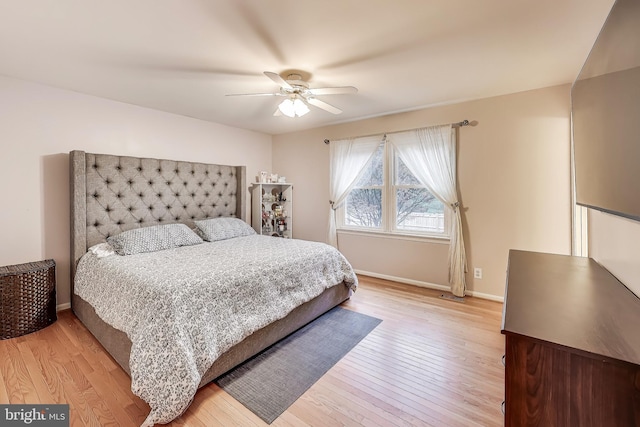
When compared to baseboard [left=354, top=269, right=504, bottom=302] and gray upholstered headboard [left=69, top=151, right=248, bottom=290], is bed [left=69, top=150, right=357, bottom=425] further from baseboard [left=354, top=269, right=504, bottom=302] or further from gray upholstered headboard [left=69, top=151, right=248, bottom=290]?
baseboard [left=354, top=269, right=504, bottom=302]

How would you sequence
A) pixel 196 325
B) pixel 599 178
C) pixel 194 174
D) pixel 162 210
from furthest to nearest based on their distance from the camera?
pixel 194 174
pixel 162 210
pixel 196 325
pixel 599 178

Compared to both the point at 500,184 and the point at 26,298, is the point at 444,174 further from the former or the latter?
the point at 26,298

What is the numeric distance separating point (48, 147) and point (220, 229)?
1.70 meters

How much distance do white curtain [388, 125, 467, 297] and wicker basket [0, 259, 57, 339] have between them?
377cm

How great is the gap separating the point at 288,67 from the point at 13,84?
7.77 ft

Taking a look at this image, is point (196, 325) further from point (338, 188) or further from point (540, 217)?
point (540, 217)

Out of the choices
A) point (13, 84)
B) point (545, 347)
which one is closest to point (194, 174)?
point (13, 84)

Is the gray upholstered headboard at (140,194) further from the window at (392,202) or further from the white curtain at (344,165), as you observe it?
the window at (392,202)

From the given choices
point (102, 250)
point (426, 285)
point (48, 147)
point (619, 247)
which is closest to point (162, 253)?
point (102, 250)

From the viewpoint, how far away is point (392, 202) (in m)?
3.55

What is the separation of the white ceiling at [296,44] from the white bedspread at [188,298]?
4.97 feet

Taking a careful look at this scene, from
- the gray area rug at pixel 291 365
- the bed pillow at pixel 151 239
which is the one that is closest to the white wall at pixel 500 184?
the gray area rug at pixel 291 365

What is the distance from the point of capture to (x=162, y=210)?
10.4 feet

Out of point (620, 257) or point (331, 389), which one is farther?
point (331, 389)
